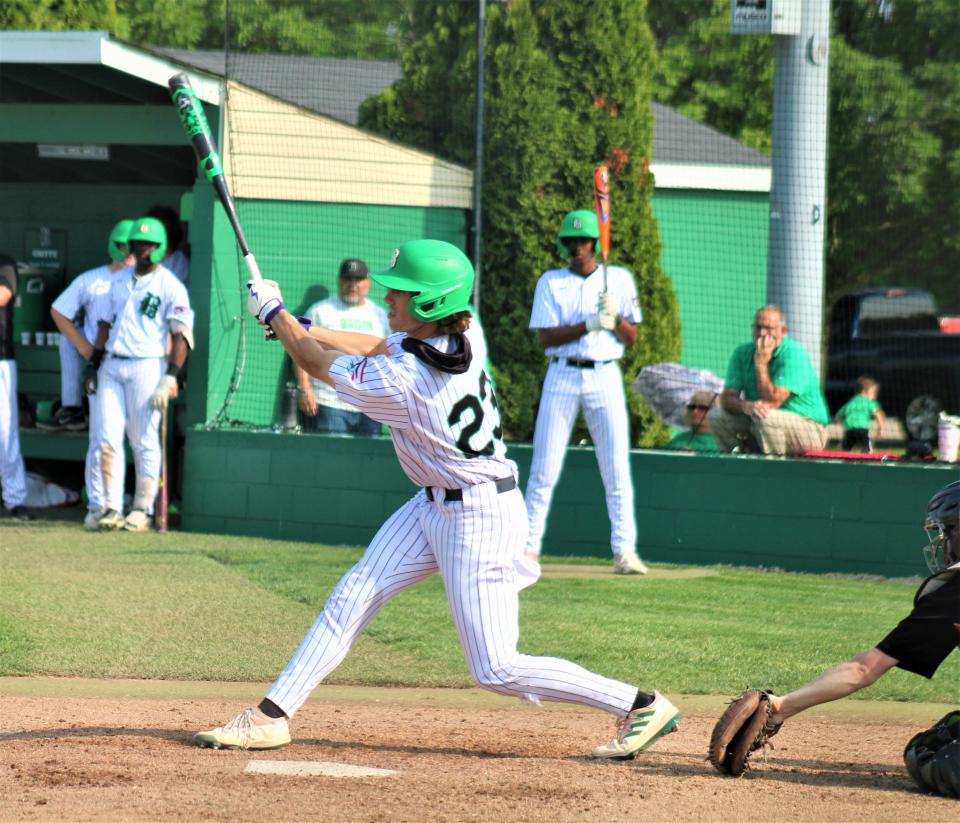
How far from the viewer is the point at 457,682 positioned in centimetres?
625

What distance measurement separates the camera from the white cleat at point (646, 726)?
4.76 meters

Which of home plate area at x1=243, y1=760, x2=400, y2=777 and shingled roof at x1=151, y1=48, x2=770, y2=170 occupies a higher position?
shingled roof at x1=151, y1=48, x2=770, y2=170

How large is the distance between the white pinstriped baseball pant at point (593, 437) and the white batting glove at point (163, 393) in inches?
113

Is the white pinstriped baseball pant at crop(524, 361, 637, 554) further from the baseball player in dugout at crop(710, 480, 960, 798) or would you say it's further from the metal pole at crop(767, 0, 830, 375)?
the baseball player in dugout at crop(710, 480, 960, 798)

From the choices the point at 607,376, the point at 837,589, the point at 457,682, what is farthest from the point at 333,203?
the point at 457,682

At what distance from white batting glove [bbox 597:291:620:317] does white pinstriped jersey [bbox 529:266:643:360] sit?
0.05 meters

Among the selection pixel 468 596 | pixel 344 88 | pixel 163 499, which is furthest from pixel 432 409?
pixel 344 88

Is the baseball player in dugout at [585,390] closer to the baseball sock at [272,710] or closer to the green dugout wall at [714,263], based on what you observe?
the green dugout wall at [714,263]

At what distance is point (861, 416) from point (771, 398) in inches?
39.5

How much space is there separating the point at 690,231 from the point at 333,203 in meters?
4.05

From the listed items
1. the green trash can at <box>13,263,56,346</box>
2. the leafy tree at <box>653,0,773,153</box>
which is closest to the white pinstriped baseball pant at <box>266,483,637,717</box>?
the green trash can at <box>13,263,56,346</box>

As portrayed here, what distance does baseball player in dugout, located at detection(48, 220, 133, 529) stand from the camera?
10.2 metres

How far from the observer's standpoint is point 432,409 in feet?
14.8

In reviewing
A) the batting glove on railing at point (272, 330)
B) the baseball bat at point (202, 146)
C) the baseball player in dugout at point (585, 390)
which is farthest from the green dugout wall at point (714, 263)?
the batting glove on railing at point (272, 330)
